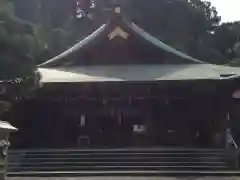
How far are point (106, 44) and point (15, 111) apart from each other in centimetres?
520

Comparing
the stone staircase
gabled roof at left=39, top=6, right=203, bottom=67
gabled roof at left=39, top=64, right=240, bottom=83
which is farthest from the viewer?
gabled roof at left=39, top=6, right=203, bottom=67

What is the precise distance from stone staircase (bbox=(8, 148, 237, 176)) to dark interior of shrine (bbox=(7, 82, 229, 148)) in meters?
1.52

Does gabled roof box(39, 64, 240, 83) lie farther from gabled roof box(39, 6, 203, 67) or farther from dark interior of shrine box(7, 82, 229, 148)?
gabled roof box(39, 6, 203, 67)

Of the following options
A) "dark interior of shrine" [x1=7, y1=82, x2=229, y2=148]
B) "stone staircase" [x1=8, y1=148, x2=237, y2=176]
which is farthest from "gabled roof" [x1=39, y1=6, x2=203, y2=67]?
"stone staircase" [x1=8, y1=148, x2=237, y2=176]

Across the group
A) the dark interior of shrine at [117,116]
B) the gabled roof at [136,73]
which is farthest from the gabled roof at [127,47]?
the dark interior of shrine at [117,116]

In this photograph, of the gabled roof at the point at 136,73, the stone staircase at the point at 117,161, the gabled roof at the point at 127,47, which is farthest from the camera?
the gabled roof at the point at 127,47

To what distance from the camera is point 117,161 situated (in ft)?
51.6

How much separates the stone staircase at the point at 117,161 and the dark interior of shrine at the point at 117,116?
1.52m

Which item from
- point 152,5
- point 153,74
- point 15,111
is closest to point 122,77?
point 153,74

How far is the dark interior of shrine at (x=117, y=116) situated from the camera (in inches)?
715

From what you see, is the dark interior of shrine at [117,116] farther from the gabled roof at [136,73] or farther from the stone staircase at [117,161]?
the stone staircase at [117,161]

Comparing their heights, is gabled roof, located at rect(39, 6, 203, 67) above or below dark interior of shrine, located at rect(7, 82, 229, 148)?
above

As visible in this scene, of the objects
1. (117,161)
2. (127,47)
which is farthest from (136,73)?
(117,161)

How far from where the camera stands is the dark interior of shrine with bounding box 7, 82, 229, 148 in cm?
1817
